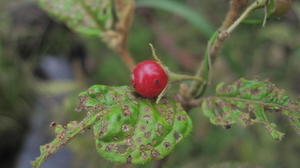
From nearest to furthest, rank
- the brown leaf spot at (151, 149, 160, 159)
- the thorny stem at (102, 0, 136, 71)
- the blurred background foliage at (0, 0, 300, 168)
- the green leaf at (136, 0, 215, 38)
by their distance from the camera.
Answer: the brown leaf spot at (151, 149, 160, 159) < the thorny stem at (102, 0, 136, 71) < the green leaf at (136, 0, 215, 38) < the blurred background foliage at (0, 0, 300, 168)

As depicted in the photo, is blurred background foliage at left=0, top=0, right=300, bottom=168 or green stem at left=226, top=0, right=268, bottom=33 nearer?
green stem at left=226, top=0, right=268, bottom=33

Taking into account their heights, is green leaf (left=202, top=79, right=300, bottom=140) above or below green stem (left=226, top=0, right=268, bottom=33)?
below

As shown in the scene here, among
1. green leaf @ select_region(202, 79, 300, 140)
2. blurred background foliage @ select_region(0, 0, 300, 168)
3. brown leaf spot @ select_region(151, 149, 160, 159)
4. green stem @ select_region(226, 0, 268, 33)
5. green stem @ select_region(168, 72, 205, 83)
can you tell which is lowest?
blurred background foliage @ select_region(0, 0, 300, 168)

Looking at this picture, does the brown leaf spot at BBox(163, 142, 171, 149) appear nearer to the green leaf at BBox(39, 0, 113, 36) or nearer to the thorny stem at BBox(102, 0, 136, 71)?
the thorny stem at BBox(102, 0, 136, 71)

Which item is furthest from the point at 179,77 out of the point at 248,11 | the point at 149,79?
the point at 248,11

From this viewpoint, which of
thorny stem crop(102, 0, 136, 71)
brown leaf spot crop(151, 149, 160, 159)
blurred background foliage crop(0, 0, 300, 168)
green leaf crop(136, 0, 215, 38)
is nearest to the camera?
brown leaf spot crop(151, 149, 160, 159)

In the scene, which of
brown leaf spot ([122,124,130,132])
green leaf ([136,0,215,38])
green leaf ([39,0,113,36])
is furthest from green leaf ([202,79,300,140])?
green leaf ([136,0,215,38])

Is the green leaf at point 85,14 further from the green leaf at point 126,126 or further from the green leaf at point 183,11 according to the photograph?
the green leaf at point 183,11
